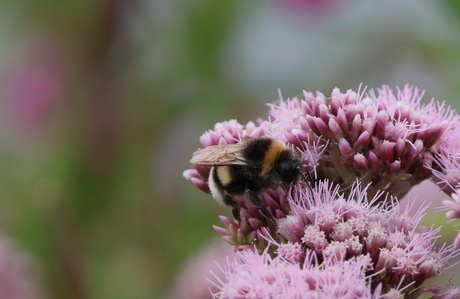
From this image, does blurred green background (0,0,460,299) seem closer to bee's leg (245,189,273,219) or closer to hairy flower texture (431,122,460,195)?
hairy flower texture (431,122,460,195)

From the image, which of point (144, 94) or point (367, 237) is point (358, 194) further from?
point (144, 94)

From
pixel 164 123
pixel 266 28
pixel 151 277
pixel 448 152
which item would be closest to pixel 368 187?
pixel 448 152

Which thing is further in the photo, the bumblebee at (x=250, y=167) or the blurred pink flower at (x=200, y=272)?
the blurred pink flower at (x=200, y=272)

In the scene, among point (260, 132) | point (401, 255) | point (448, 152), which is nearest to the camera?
point (401, 255)

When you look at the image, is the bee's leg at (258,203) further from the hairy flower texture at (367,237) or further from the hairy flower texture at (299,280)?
the hairy flower texture at (299,280)

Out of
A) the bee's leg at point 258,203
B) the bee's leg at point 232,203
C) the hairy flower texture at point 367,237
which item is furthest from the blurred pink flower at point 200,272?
the hairy flower texture at point 367,237

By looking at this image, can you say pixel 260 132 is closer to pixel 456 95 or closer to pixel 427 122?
pixel 427 122
